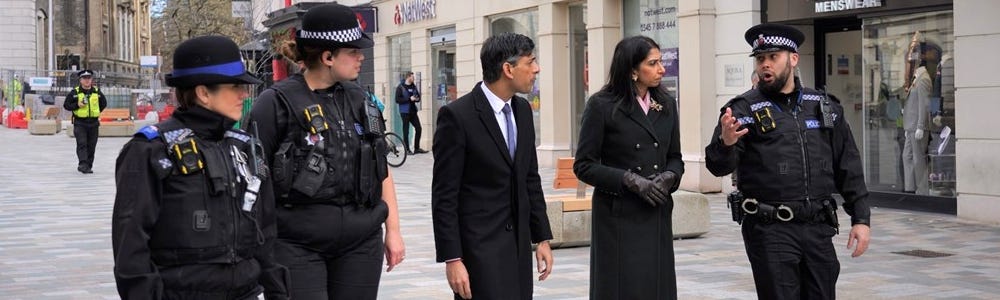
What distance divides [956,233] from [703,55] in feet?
17.3

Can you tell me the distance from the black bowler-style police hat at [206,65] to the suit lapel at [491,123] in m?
1.25

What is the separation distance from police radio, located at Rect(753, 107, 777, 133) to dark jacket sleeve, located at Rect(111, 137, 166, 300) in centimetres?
266

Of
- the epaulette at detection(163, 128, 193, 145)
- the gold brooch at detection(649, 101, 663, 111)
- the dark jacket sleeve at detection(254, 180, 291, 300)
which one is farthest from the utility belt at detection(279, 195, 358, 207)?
the gold brooch at detection(649, 101, 663, 111)

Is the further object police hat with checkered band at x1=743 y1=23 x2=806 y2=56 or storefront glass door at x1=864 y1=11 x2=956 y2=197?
storefront glass door at x1=864 y1=11 x2=956 y2=197

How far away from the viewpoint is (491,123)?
5152mm

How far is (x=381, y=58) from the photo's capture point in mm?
31516

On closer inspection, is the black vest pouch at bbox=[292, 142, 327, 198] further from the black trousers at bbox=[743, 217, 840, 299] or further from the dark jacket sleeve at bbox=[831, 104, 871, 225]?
the dark jacket sleeve at bbox=[831, 104, 871, 225]

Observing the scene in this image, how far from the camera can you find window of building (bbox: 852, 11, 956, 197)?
14.0 m

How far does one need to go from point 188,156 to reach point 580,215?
7.46m

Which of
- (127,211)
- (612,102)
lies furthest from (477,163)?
(127,211)

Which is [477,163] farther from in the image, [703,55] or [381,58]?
[381,58]

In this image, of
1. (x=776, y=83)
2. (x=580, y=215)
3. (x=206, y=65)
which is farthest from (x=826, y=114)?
(x=580, y=215)

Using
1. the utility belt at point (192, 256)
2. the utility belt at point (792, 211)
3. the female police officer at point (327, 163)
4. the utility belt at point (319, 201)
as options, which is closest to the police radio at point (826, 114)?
the utility belt at point (792, 211)

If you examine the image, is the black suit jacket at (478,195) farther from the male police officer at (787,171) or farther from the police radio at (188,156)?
the police radio at (188,156)
